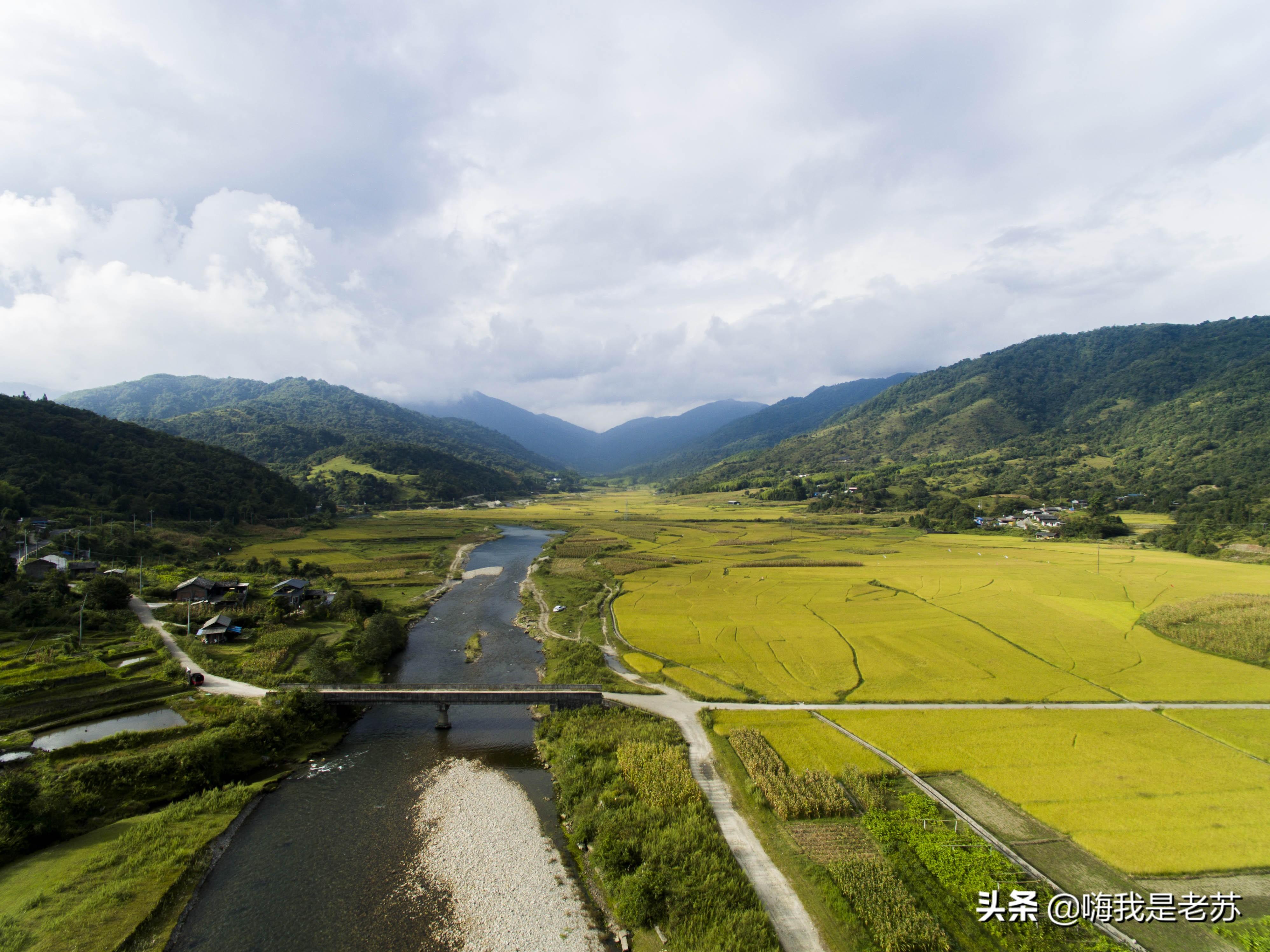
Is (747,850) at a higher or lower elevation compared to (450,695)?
lower

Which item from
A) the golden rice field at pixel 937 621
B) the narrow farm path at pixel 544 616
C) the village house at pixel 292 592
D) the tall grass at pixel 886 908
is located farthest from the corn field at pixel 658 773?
the village house at pixel 292 592

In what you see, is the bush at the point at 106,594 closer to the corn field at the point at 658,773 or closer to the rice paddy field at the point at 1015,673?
the rice paddy field at the point at 1015,673

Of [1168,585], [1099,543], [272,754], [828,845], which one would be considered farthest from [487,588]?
[1099,543]

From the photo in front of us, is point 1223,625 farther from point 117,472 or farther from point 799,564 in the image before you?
point 117,472

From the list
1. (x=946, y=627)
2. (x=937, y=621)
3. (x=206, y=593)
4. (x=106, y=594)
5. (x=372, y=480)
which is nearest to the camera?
(x=106, y=594)

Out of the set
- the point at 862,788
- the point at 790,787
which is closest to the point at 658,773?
the point at 790,787

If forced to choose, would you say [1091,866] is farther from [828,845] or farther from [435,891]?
[435,891]

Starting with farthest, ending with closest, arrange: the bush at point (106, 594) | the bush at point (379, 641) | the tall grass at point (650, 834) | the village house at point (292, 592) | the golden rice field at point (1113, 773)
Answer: the village house at point (292, 592) → the bush at point (106, 594) → the bush at point (379, 641) → the golden rice field at point (1113, 773) → the tall grass at point (650, 834)
